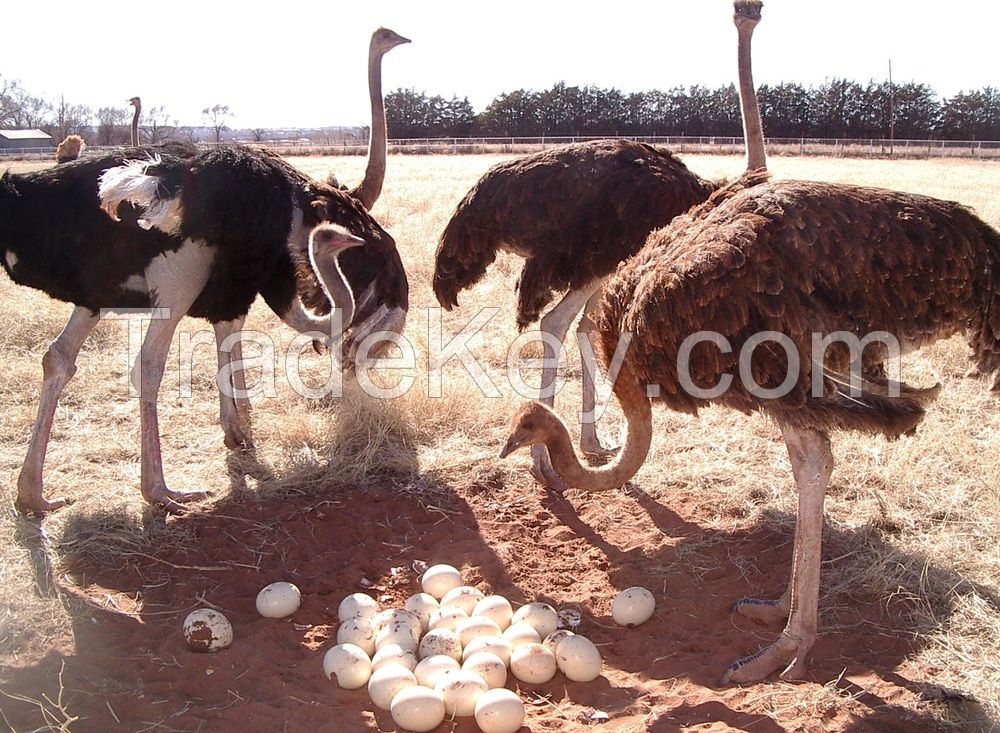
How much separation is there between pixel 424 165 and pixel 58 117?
751 inches

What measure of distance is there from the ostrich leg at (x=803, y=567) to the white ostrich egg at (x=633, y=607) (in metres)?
0.49

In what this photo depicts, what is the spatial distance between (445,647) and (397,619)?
0.82ft

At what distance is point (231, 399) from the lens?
545cm

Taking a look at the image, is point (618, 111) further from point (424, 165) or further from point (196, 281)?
point (196, 281)

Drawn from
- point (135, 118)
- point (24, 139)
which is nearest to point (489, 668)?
point (135, 118)

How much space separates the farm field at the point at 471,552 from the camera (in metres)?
3.15

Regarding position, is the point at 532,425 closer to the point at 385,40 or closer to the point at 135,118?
the point at 385,40

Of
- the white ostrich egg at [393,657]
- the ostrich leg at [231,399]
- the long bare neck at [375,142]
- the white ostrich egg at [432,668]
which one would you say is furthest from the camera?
the long bare neck at [375,142]

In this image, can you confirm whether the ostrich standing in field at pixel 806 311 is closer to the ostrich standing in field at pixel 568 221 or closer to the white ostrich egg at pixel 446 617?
the white ostrich egg at pixel 446 617

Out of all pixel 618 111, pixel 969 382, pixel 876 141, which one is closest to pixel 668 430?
pixel 969 382

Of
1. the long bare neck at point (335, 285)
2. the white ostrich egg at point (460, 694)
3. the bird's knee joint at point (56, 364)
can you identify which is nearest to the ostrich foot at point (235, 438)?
the long bare neck at point (335, 285)

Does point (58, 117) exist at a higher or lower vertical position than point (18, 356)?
higher

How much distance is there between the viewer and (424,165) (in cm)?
2597

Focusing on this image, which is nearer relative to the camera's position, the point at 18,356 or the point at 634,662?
the point at 634,662
